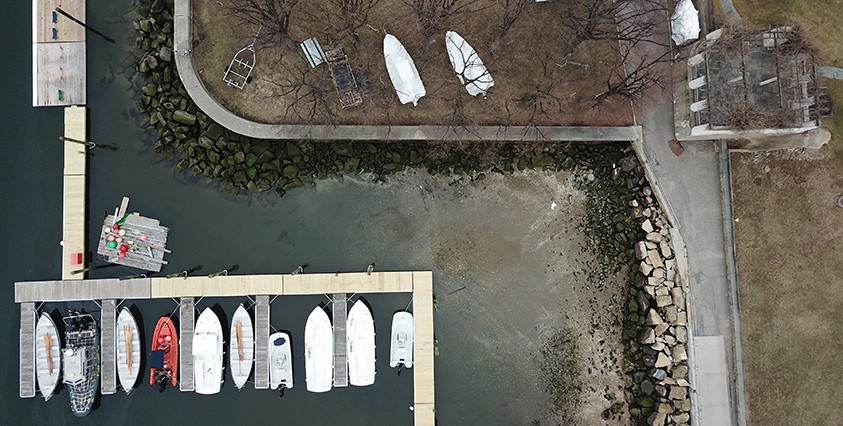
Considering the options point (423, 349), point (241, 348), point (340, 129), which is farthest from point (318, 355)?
point (340, 129)

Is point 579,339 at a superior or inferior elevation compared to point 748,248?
inferior

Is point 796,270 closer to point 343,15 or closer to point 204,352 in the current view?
point 343,15

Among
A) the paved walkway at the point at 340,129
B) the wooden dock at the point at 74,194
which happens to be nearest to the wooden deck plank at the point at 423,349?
the paved walkway at the point at 340,129

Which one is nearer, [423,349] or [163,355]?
[163,355]

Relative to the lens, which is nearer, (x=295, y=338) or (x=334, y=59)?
(x=334, y=59)

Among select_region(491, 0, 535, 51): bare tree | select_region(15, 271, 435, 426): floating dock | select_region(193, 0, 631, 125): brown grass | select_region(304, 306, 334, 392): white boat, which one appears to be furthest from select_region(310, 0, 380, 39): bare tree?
select_region(304, 306, 334, 392): white boat

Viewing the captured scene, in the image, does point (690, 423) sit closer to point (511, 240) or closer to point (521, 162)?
point (511, 240)

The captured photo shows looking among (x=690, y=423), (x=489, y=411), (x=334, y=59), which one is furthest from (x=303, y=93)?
(x=690, y=423)
